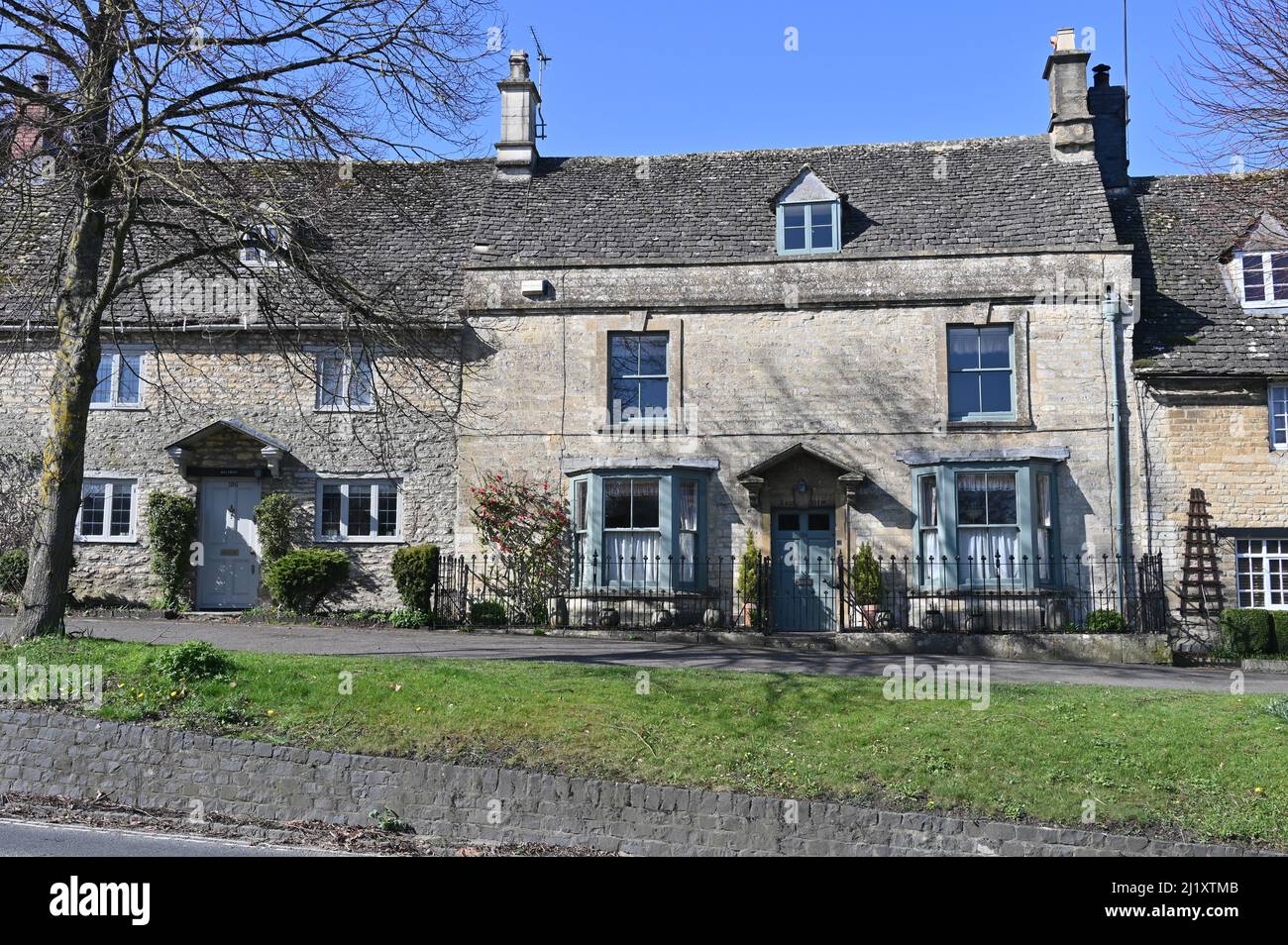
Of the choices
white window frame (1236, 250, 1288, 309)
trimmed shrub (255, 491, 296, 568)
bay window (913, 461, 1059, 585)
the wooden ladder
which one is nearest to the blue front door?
bay window (913, 461, 1059, 585)

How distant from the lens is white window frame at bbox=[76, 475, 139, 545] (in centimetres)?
2234

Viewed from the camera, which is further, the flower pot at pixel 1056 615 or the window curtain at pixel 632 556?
the window curtain at pixel 632 556

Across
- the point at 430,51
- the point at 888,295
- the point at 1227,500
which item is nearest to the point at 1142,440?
the point at 1227,500

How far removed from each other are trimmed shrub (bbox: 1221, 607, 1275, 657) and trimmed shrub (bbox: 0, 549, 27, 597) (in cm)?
2228

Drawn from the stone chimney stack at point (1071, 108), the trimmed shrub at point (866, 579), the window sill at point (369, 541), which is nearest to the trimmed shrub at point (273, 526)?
the window sill at point (369, 541)

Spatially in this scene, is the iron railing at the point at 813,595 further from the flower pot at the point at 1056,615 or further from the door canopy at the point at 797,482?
the door canopy at the point at 797,482

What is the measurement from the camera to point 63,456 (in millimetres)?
13531

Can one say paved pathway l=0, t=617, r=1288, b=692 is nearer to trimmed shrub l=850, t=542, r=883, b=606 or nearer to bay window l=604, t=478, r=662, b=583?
bay window l=604, t=478, r=662, b=583

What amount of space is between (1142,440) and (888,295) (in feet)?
18.1

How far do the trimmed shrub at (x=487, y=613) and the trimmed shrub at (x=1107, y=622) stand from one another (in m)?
10.8

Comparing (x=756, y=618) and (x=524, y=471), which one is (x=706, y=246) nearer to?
(x=524, y=471)

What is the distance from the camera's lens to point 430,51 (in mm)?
13992

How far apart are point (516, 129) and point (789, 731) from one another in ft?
62.2

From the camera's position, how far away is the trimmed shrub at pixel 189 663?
12.0 meters
